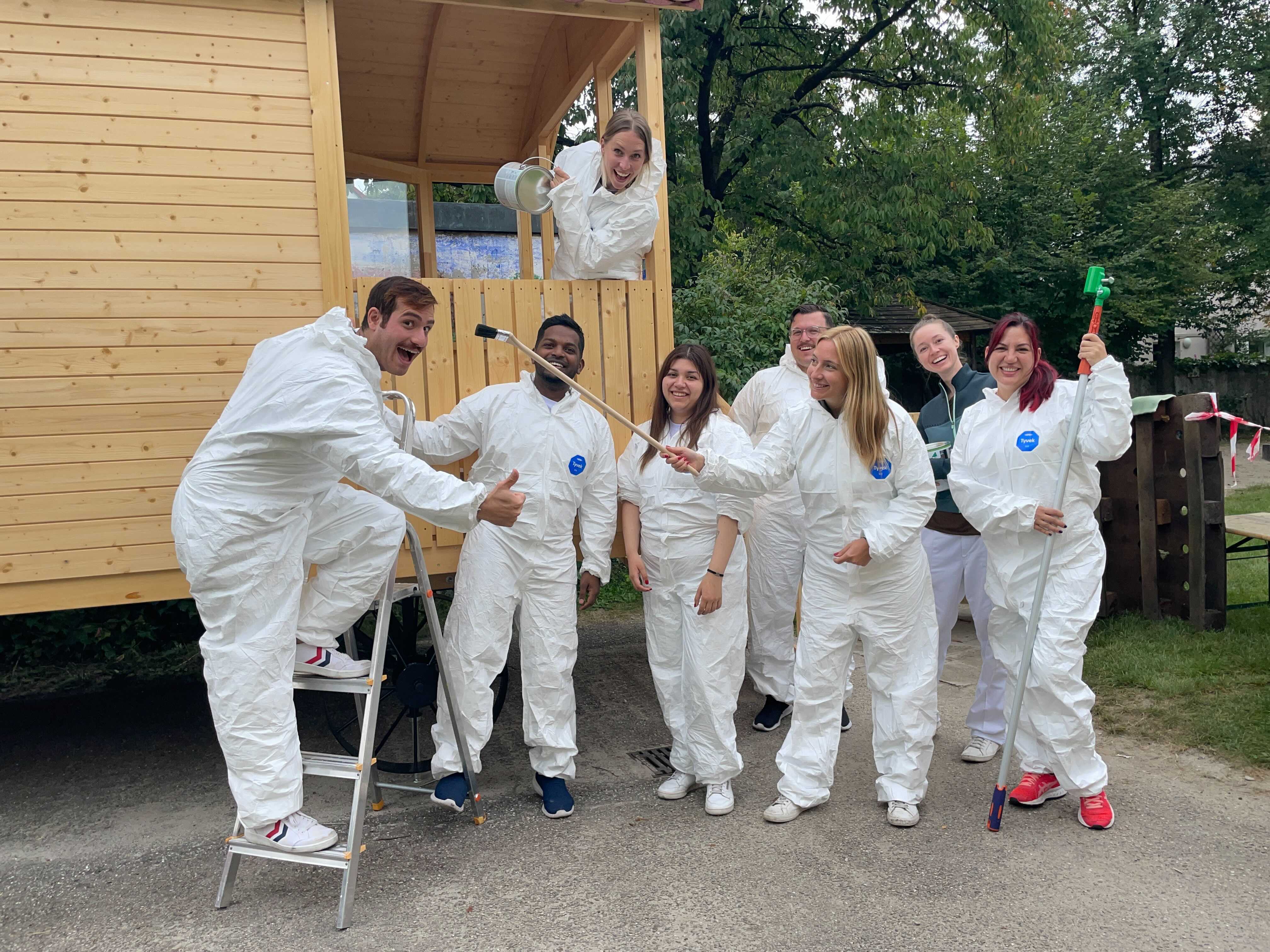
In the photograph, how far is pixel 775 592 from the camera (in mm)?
4512

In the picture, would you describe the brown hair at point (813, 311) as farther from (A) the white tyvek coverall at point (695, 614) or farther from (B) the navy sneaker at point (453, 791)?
(B) the navy sneaker at point (453, 791)

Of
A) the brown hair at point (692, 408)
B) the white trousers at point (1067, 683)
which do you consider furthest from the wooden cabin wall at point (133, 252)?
the white trousers at point (1067, 683)

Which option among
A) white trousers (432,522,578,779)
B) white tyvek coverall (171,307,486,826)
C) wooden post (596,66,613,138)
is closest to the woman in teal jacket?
white trousers (432,522,578,779)

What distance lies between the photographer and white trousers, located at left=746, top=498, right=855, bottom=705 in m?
4.48

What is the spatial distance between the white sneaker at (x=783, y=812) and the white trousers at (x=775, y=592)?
0.95 meters

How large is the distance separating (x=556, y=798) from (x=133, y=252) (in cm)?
266

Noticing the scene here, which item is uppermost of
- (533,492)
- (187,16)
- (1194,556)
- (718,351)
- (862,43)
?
(862,43)

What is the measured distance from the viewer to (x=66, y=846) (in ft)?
11.7

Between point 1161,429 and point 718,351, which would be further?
point 718,351

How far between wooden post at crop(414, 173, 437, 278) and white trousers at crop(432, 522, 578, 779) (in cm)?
407

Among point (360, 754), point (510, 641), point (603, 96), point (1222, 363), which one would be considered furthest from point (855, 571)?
point (1222, 363)

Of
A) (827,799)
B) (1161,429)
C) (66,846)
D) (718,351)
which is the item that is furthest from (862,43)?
(66,846)

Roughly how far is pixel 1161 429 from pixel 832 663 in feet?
11.9

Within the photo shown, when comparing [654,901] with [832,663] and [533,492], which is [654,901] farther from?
[533,492]
